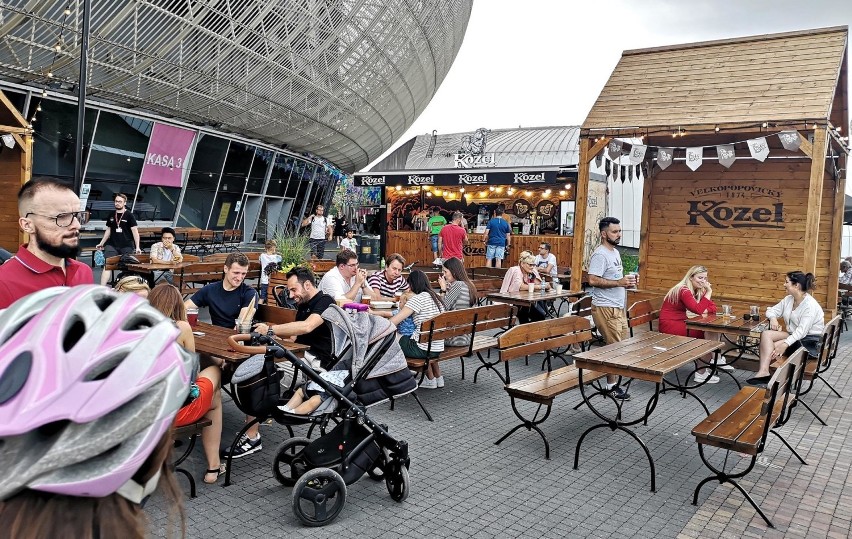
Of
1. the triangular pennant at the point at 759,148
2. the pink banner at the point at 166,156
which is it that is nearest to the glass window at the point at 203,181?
the pink banner at the point at 166,156

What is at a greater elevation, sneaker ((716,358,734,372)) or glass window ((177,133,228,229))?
glass window ((177,133,228,229))

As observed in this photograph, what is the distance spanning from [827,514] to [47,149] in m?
20.6

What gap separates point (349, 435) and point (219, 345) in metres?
1.44

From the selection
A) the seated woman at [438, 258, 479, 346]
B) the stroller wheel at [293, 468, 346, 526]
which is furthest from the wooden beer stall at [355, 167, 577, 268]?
the stroller wheel at [293, 468, 346, 526]

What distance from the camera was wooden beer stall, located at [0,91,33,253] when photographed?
1329cm

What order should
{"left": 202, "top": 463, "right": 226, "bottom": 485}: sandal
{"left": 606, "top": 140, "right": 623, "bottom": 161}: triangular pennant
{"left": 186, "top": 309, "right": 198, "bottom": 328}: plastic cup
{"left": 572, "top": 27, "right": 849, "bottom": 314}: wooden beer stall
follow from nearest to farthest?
{"left": 202, "top": 463, "right": 226, "bottom": 485}: sandal < {"left": 186, "top": 309, "right": 198, "bottom": 328}: plastic cup < {"left": 572, "top": 27, "right": 849, "bottom": 314}: wooden beer stall < {"left": 606, "top": 140, "right": 623, "bottom": 161}: triangular pennant

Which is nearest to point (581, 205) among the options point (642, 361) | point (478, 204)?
point (642, 361)

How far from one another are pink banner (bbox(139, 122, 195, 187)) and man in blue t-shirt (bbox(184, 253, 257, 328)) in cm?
1843

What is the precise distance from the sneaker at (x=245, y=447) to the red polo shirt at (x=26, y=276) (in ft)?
8.23

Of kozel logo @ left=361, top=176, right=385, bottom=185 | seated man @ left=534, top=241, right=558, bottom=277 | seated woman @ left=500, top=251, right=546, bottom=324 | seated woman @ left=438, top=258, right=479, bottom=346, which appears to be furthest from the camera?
kozel logo @ left=361, top=176, right=385, bottom=185

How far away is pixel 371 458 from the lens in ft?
15.3

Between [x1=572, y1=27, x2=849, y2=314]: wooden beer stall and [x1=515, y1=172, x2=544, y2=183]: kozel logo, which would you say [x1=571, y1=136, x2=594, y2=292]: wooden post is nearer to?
[x1=572, y1=27, x2=849, y2=314]: wooden beer stall

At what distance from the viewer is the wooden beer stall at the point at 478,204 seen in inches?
842

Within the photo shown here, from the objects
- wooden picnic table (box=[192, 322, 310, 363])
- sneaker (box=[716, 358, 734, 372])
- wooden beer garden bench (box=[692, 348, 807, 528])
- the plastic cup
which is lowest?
sneaker (box=[716, 358, 734, 372])
